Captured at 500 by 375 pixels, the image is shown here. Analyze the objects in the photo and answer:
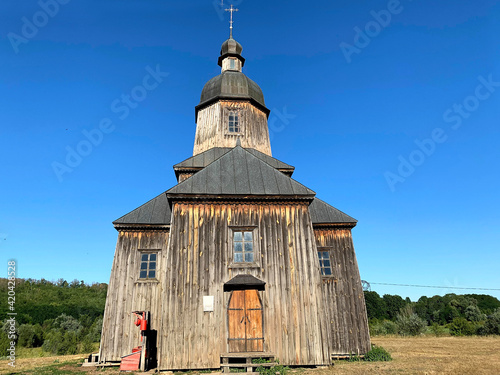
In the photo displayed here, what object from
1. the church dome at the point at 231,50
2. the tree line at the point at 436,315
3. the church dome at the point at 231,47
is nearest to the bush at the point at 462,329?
the tree line at the point at 436,315

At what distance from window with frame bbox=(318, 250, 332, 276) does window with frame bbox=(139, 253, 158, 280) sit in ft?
22.8

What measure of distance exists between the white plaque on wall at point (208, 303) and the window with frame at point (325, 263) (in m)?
5.51

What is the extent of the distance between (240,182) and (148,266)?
5.24 m

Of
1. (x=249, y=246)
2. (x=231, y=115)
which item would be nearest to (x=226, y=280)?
(x=249, y=246)

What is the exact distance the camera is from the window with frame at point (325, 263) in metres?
13.5

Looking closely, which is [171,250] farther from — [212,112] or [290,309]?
[212,112]

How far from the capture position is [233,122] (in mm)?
17797

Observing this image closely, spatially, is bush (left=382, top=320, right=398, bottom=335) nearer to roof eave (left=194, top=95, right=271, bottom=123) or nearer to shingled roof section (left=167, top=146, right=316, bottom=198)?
roof eave (left=194, top=95, right=271, bottom=123)

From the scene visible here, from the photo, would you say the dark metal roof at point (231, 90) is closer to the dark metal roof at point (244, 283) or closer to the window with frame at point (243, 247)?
the window with frame at point (243, 247)

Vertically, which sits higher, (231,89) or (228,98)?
(231,89)

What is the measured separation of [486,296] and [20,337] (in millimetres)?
72028

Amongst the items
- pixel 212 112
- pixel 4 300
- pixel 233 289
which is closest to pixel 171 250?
pixel 233 289

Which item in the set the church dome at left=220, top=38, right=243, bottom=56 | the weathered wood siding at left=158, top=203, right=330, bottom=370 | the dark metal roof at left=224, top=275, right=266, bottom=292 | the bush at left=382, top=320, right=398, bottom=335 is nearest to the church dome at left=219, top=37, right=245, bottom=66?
the church dome at left=220, top=38, right=243, bottom=56

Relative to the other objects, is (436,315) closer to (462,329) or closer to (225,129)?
(462,329)
